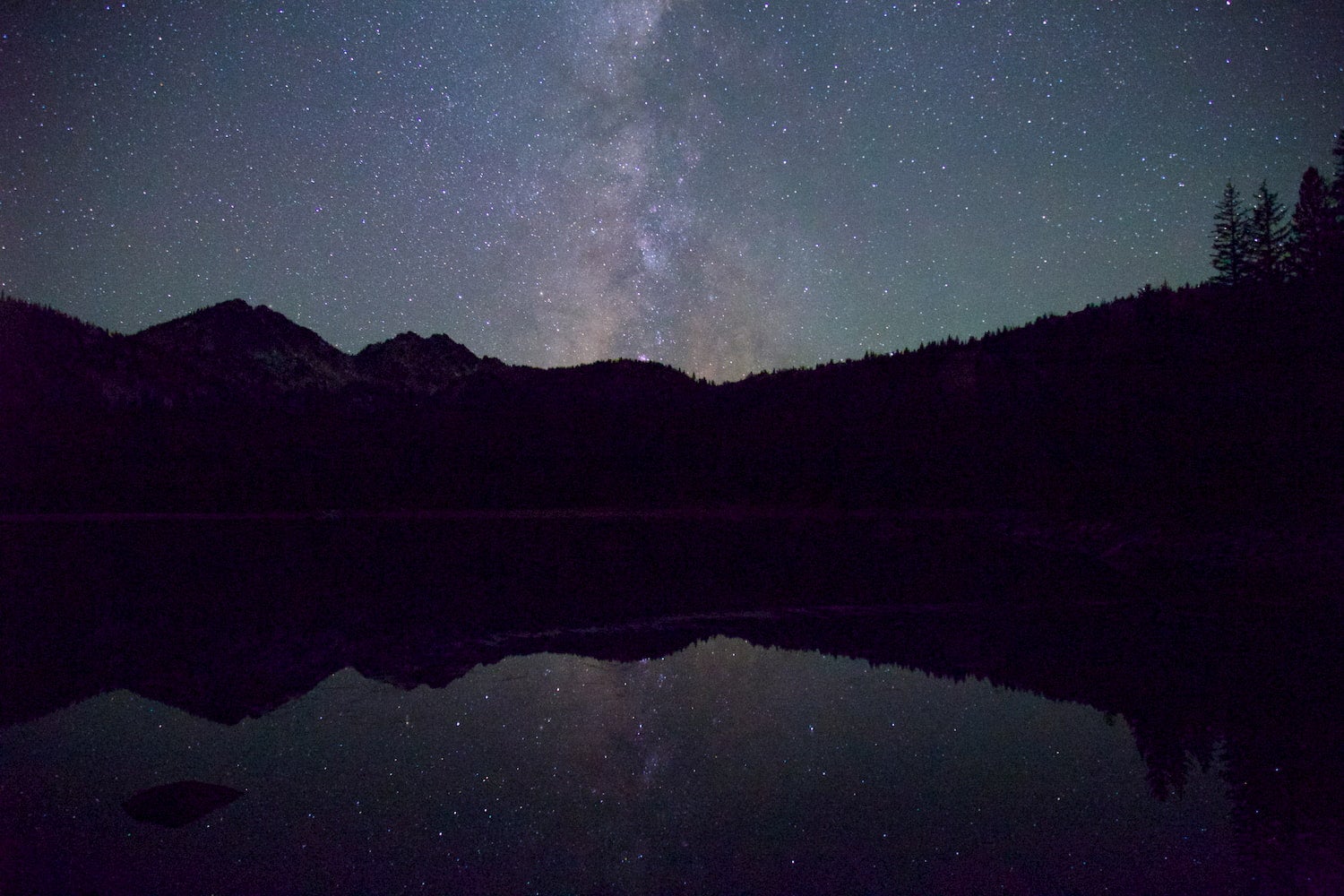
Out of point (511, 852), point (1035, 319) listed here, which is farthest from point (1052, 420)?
point (511, 852)

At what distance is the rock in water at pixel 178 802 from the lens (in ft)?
16.9

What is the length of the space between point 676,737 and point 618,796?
1372 millimetres

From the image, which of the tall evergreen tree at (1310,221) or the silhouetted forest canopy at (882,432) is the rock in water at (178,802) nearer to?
the silhouetted forest canopy at (882,432)

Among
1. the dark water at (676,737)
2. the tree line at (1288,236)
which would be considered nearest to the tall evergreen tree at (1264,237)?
the tree line at (1288,236)

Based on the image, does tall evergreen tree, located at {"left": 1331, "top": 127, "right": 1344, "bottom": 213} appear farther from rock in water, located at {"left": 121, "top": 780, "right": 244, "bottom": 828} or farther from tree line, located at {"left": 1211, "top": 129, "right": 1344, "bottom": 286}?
rock in water, located at {"left": 121, "top": 780, "right": 244, "bottom": 828}

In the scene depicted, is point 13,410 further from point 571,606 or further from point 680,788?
point 680,788

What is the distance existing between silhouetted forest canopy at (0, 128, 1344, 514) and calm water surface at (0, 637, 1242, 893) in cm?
1674

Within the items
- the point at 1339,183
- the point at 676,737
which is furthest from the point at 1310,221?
the point at 676,737

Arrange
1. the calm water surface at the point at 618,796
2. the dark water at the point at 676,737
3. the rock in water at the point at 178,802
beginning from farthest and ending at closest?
the rock in water at the point at 178,802 → the dark water at the point at 676,737 → the calm water surface at the point at 618,796

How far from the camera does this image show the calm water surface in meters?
4.50

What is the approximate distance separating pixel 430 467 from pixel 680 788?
45.8 meters

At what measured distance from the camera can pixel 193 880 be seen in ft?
14.4

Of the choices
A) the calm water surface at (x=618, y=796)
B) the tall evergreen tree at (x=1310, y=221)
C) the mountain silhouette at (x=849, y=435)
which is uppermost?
the tall evergreen tree at (x=1310, y=221)

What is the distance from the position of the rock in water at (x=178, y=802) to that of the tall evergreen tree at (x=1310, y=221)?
2418 inches
